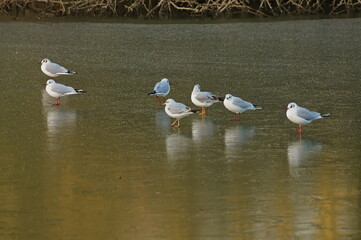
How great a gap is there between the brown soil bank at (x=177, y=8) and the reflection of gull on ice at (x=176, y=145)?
9.03 meters

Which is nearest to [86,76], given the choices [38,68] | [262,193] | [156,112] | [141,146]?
[38,68]

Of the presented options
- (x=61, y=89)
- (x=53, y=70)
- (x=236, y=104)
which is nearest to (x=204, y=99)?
(x=236, y=104)

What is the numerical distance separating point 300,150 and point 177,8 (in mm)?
9960

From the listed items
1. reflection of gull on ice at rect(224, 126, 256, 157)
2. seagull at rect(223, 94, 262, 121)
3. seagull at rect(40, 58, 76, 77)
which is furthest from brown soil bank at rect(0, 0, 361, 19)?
reflection of gull on ice at rect(224, 126, 256, 157)

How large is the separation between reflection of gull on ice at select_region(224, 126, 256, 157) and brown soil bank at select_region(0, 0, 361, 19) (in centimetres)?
869

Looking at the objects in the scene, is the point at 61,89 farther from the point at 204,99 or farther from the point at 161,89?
the point at 204,99

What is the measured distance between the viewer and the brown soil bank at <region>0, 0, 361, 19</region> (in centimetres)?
1866

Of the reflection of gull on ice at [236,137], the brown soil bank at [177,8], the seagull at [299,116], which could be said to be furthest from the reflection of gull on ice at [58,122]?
the brown soil bank at [177,8]

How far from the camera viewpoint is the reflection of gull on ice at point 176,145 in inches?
351

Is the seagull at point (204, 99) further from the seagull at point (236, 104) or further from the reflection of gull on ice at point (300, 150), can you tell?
the reflection of gull on ice at point (300, 150)

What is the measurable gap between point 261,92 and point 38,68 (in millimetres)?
3437

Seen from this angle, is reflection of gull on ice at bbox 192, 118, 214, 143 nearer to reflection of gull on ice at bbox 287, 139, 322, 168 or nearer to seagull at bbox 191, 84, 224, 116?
seagull at bbox 191, 84, 224, 116

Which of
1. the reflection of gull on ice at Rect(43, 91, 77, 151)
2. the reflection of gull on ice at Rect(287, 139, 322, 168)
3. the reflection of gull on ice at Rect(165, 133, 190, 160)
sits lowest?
the reflection of gull on ice at Rect(287, 139, 322, 168)

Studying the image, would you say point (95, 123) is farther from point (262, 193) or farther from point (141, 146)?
point (262, 193)
